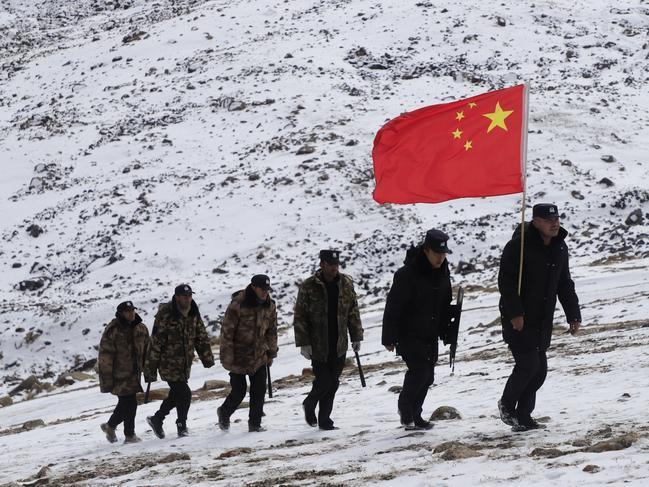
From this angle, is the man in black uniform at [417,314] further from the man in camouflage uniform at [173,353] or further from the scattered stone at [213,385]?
the scattered stone at [213,385]

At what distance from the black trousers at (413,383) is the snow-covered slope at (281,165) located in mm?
480

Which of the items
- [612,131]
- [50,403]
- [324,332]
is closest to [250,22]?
[612,131]

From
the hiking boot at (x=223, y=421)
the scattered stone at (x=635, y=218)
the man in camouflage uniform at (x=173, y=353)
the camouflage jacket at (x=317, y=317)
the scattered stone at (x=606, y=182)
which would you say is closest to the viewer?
the camouflage jacket at (x=317, y=317)

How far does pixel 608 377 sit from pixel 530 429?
2416mm

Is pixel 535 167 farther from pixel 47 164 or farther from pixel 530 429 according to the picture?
pixel 530 429

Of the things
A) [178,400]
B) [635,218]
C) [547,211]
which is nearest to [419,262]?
[547,211]

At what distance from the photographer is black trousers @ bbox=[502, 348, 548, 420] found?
289 inches

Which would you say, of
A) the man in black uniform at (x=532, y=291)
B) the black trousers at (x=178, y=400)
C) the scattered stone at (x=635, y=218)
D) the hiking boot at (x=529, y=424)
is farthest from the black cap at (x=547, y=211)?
the scattered stone at (x=635, y=218)

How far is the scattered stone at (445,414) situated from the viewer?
8.80 metres

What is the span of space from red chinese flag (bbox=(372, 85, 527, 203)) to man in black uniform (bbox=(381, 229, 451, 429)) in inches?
34.5

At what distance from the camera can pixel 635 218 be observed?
2772cm

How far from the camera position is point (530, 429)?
7.46 m

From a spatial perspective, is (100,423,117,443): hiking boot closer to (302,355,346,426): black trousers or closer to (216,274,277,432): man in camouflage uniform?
(216,274,277,432): man in camouflage uniform

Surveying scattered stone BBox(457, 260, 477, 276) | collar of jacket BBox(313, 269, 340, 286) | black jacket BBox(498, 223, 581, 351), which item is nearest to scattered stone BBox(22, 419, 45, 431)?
collar of jacket BBox(313, 269, 340, 286)
